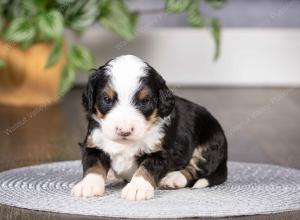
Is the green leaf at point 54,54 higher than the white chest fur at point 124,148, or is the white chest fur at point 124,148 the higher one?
the white chest fur at point 124,148

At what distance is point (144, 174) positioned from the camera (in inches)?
86.0

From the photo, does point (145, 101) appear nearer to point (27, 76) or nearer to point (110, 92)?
point (110, 92)

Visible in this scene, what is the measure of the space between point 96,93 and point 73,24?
2360 mm

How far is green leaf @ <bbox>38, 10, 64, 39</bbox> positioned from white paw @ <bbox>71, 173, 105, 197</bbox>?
6.96ft

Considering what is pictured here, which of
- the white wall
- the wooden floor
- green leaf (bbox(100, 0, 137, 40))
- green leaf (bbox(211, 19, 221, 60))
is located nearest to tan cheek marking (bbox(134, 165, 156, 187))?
the wooden floor

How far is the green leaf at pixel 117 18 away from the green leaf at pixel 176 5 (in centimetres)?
23

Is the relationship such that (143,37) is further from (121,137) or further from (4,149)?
(121,137)

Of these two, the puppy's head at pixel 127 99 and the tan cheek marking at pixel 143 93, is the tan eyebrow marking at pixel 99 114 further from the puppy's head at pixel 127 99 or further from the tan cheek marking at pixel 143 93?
the tan cheek marking at pixel 143 93

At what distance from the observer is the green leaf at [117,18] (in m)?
4.66

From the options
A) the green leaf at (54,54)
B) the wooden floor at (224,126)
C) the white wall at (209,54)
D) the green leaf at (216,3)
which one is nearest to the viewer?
Answer: the wooden floor at (224,126)

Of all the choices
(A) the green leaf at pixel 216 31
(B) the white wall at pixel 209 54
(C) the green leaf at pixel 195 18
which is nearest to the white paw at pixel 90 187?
(A) the green leaf at pixel 216 31

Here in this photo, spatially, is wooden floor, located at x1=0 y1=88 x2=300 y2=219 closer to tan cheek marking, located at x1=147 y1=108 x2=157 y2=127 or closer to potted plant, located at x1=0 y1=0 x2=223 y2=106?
potted plant, located at x1=0 y1=0 x2=223 y2=106

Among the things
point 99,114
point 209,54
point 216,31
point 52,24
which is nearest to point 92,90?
point 99,114

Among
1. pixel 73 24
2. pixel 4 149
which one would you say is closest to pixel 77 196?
pixel 4 149
